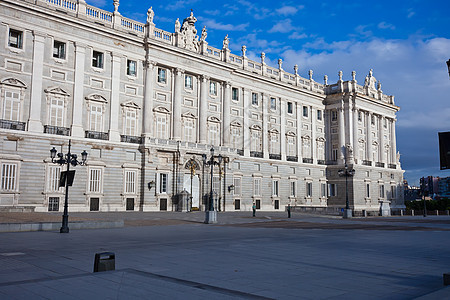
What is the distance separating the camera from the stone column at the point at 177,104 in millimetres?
44150

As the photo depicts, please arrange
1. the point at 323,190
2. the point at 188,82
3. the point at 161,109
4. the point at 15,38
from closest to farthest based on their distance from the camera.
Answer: the point at 15,38
the point at 161,109
the point at 188,82
the point at 323,190

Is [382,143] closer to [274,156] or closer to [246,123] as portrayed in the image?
[274,156]

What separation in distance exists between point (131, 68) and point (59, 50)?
23.5 ft

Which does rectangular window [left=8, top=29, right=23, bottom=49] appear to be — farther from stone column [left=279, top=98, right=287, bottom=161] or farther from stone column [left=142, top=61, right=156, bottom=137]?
stone column [left=279, top=98, right=287, bottom=161]

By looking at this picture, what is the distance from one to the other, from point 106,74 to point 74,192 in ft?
38.9

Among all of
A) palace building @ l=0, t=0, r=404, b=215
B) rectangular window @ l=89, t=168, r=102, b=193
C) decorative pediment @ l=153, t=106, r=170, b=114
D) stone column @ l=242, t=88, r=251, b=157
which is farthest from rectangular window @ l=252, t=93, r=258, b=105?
rectangular window @ l=89, t=168, r=102, b=193

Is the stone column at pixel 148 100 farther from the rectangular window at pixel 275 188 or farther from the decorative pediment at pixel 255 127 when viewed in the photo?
the rectangular window at pixel 275 188

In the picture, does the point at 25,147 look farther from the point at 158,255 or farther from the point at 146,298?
the point at 146,298

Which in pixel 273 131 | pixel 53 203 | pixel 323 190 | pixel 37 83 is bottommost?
pixel 53 203

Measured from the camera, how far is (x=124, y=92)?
41406 millimetres

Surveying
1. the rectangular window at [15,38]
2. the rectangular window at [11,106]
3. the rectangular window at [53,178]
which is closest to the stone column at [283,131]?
the rectangular window at [53,178]

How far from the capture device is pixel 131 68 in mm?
42219

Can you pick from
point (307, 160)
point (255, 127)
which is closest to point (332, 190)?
point (307, 160)

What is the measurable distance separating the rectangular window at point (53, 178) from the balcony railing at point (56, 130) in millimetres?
3116
